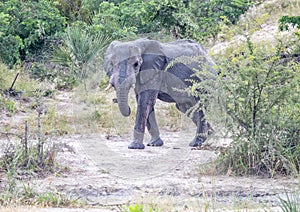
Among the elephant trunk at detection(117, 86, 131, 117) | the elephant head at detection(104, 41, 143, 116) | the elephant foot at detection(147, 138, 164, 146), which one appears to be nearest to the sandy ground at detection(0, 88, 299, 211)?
the elephant foot at detection(147, 138, 164, 146)

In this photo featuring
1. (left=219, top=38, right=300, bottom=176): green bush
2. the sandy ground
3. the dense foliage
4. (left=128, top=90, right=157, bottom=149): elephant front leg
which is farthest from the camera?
the dense foliage

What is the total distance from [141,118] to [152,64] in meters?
0.87

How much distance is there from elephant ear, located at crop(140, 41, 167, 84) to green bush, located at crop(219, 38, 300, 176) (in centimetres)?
195

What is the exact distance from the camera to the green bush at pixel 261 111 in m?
8.77

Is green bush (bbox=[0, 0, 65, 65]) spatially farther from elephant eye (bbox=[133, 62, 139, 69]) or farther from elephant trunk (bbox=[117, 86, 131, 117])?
elephant trunk (bbox=[117, 86, 131, 117])

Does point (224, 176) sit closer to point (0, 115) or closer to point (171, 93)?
point (171, 93)

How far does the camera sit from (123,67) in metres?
10.5

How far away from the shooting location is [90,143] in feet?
38.4

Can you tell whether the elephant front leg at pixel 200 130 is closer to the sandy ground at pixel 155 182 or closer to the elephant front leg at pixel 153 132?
the sandy ground at pixel 155 182

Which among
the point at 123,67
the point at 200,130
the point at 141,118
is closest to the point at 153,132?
the point at 141,118

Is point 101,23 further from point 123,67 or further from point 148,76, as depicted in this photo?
point 123,67

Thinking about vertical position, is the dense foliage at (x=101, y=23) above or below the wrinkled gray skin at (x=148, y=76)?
above

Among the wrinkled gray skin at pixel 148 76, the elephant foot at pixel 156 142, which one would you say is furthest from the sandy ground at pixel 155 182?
the wrinkled gray skin at pixel 148 76

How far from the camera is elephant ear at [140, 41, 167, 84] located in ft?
36.2
